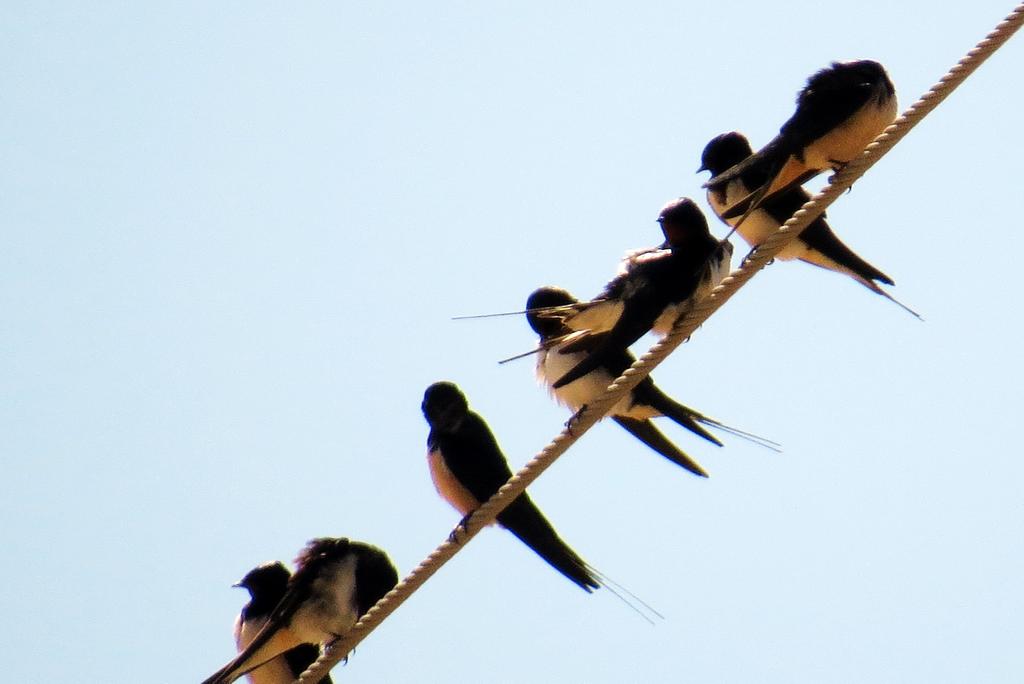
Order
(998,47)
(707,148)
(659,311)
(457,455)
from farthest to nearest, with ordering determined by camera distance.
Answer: (707,148) < (457,455) < (659,311) < (998,47)

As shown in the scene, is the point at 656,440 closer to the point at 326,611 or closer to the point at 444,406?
the point at 444,406

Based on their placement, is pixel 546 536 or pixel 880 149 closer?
pixel 880 149

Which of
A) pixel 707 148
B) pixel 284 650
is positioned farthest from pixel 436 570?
pixel 707 148

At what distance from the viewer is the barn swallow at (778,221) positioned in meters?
5.10

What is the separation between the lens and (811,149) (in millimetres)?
4918

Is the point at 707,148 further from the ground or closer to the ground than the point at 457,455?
further from the ground

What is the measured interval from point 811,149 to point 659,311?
76 cm

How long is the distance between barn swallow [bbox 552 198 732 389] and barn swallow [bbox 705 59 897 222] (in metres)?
0.19

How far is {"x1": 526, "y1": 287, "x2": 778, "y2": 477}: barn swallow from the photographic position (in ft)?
16.2

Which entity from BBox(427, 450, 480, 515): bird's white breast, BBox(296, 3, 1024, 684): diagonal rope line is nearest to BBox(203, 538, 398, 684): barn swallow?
BBox(427, 450, 480, 515): bird's white breast

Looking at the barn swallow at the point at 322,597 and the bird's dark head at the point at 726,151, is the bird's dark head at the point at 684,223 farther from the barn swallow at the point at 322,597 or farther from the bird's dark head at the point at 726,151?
the barn swallow at the point at 322,597

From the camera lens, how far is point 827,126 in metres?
4.88

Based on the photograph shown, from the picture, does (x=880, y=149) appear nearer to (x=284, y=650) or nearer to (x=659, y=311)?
(x=659, y=311)

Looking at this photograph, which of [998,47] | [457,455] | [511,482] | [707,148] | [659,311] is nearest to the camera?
[998,47]
